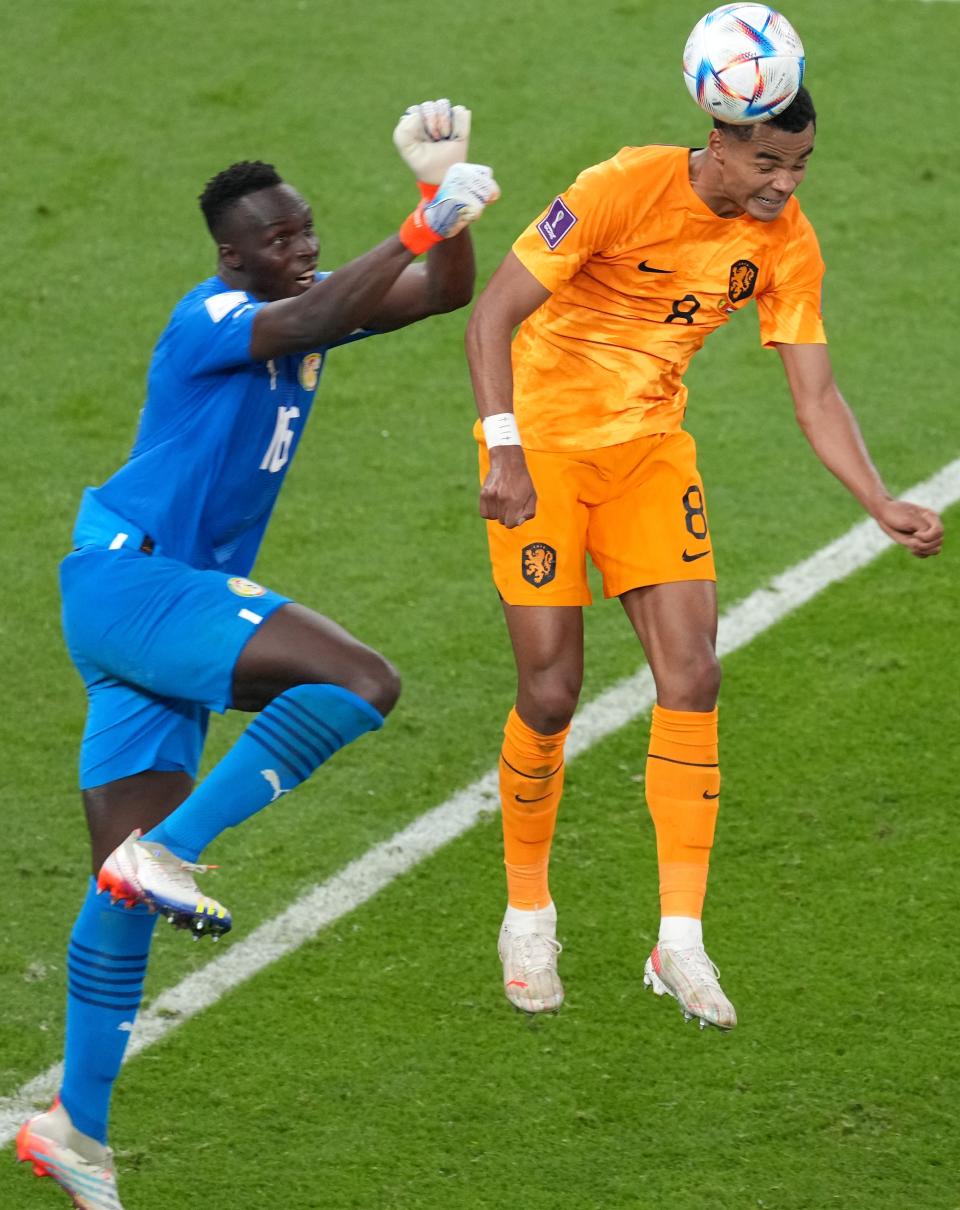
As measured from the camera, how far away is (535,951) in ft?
18.0

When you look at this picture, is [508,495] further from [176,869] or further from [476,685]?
[476,685]

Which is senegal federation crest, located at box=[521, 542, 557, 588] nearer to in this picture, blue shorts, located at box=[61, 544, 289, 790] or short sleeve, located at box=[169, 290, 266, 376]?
blue shorts, located at box=[61, 544, 289, 790]

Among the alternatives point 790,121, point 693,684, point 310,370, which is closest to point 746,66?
point 790,121

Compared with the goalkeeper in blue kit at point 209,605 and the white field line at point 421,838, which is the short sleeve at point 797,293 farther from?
the white field line at point 421,838

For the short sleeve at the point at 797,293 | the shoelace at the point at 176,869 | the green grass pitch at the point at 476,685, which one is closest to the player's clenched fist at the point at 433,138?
the short sleeve at the point at 797,293

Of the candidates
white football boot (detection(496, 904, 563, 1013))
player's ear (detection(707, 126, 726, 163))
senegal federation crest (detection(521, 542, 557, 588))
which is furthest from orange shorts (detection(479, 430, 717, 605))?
white football boot (detection(496, 904, 563, 1013))

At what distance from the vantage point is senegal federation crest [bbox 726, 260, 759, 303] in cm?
526

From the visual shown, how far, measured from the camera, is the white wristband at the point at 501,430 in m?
4.88

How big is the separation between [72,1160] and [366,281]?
89.5 inches

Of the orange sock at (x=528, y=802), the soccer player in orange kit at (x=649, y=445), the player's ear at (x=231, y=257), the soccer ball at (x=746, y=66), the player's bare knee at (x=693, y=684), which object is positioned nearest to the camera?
the soccer ball at (x=746, y=66)

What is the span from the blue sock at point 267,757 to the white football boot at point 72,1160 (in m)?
0.86

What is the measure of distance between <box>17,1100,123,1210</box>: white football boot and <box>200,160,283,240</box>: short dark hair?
228 cm

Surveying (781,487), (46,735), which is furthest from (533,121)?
(46,735)

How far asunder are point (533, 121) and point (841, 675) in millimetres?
4983
